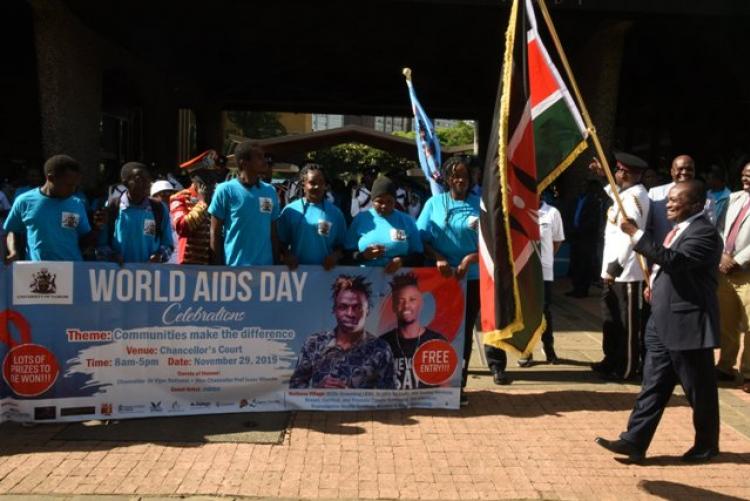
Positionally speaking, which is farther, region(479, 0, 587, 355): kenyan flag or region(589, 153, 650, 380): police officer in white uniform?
region(589, 153, 650, 380): police officer in white uniform

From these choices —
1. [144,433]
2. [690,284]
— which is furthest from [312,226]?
[690,284]

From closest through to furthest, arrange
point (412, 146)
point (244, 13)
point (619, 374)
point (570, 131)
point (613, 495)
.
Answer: point (613, 495) → point (570, 131) → point (619, 374) → point (244, 13) → point (412, 146)

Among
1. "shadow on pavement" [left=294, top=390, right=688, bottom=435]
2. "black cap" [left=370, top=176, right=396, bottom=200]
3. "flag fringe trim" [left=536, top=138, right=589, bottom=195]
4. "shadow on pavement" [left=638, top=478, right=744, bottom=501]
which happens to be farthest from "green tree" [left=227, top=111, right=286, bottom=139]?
"shadow on pavement" [left=638, top=478, right=744, bottom=501]

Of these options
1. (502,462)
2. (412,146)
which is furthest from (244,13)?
(502,462)

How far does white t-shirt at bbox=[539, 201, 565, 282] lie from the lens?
692 centimetres

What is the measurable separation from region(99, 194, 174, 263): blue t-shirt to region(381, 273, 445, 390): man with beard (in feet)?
6.26

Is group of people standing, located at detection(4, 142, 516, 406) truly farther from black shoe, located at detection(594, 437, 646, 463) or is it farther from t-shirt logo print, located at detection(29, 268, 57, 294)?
black shoe, located at detection(594, 437, 646, 463)

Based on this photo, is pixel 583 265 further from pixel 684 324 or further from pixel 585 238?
pixel 684 324

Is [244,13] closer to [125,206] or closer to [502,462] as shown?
[125,206]

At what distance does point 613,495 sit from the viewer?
4.01 meters

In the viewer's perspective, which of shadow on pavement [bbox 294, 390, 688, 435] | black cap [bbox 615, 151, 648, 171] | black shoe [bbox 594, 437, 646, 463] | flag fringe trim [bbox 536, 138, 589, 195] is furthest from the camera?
black cap [bbox 615, 151, 648, 171]

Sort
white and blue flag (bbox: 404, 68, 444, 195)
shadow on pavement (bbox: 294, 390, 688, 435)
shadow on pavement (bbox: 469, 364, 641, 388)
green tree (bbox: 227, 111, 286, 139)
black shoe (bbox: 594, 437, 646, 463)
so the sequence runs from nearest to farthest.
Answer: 1. black shoe (bbox: 594, 437, 646, 463)
2. shadow on pavement (bbox: 294, 390, 688, 435)
3. shadow on pavement (bbox: 469, 364, 641, 388)
4. white and blue flag (bbox: 404, 68, 444, 195)
5. green tree (bbox: 227, 111, 286, 139)

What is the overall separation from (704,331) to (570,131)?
1.46 metres

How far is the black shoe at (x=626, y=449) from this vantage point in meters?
4.42
